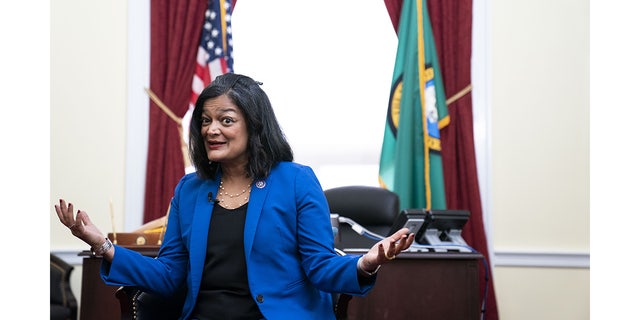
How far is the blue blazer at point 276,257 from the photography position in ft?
6.63

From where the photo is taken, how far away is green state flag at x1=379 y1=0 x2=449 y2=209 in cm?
453

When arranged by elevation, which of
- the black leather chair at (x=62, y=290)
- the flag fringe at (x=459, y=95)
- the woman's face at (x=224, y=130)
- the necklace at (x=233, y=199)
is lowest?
the black leather chair at (x=62, y=290)

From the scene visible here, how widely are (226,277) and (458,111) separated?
289cm

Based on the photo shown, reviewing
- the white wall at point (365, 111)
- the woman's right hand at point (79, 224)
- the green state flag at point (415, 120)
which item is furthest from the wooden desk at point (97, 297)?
the green state flag at point (415, 120)

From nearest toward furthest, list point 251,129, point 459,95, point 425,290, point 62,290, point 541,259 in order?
point 251,129, point 425,290, point 62,290, point 541,259, point 459,95

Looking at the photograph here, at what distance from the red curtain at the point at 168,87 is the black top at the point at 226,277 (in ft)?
8.82

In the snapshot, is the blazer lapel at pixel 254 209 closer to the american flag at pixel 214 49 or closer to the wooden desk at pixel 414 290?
the wooden desk at pixel 414 290

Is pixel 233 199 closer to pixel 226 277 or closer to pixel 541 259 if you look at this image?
pixel 226 277

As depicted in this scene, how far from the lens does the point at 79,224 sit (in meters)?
1.96

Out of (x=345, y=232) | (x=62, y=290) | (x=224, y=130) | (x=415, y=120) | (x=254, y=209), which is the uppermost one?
(x=415, y=120)

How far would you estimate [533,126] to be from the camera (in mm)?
4484

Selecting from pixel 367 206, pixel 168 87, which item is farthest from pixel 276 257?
pixel 168 87

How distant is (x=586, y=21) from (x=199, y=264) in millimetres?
3443

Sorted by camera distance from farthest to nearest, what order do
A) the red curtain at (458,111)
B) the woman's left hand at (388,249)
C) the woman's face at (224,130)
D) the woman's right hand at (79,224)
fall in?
the red curtain at (458,111), the woman's face at (224,130), the woman's right hand at (79,224), the woman's left hand at (388,249)
